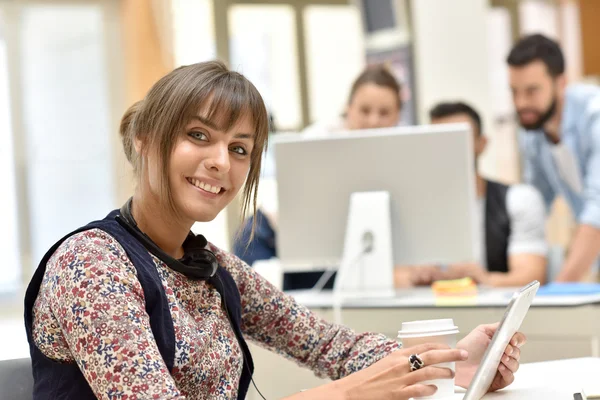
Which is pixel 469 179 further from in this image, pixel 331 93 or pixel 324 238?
pixel 331 93

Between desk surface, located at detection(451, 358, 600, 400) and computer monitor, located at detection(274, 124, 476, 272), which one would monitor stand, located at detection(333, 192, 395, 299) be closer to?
computer monitor, located at detection(274, 124, 476, 272)

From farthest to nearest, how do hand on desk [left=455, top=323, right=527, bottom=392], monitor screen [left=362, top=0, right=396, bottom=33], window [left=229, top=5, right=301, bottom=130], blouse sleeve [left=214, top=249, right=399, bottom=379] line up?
window [left=229, top=5, right=301, bottom=130] → monitor screen [left=362, top=0, right=396, bottom=33] → blouse sleeve [left=214, top=249, right=399, bottom=379] → hand on desk [left=455, top=323, right=527, bottom=392]

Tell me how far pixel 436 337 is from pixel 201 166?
0.47 meters

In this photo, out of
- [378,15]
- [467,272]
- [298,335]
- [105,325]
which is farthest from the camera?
[378,15]

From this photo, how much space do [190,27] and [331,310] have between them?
3866 millimetres

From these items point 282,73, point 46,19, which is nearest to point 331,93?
point 282,73

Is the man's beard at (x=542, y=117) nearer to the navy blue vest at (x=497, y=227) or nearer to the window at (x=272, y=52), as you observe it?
the navy blue vest at (x=497, y=227)

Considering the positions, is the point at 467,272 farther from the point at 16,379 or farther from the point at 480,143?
the point at 16,379

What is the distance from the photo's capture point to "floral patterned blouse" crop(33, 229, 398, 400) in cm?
110

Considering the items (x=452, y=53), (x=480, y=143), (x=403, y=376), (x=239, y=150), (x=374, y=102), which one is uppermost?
(x=452, y=53)

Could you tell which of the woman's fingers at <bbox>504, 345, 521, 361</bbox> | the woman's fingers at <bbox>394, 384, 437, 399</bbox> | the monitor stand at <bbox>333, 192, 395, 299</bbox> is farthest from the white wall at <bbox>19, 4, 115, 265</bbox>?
the woman's fingers at <bbox>394, 384, 437, 399</bbox>

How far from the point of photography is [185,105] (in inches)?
51.4

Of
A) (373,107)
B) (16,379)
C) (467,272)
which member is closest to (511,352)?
(16,379)

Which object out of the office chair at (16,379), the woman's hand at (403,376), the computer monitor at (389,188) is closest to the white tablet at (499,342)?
the woman's hand at (403,376)
